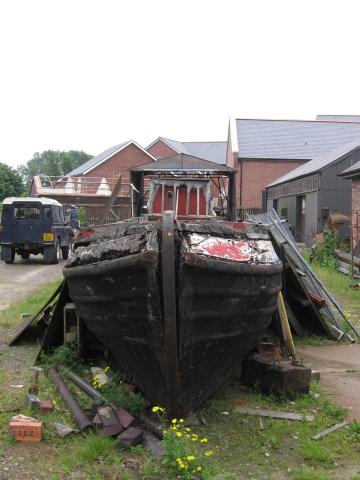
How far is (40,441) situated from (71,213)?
1669cm

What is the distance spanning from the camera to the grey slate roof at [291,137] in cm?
3847

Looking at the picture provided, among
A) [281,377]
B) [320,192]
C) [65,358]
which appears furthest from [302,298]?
[320,192]

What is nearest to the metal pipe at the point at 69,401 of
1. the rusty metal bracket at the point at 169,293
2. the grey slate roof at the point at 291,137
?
the rusty metal bracket at the point at 169,293

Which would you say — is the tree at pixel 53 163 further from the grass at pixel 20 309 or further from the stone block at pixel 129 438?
the stone block at pixel 129 438

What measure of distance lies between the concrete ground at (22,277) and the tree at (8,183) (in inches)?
1683

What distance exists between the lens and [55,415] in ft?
14.8

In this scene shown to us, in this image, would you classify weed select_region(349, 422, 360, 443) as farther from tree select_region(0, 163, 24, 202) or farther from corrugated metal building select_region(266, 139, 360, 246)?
tree select_region(0, 163, 24, 202)

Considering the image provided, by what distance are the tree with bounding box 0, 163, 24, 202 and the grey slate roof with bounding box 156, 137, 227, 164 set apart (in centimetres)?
1885

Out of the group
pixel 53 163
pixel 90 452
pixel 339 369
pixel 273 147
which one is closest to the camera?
pixel 90 452

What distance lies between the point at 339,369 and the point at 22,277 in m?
10.0

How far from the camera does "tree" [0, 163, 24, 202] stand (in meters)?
60.2

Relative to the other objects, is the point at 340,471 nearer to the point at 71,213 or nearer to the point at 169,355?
the point at 169,355

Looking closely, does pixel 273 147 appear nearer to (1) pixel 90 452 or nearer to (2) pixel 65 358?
(2) pixel 65 358

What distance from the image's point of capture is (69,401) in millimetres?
4652
